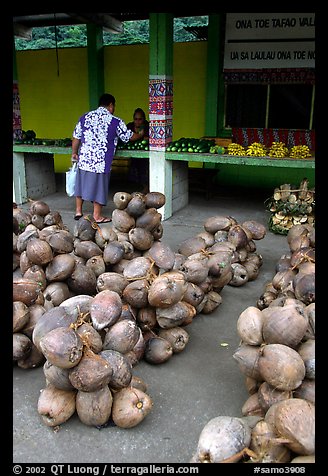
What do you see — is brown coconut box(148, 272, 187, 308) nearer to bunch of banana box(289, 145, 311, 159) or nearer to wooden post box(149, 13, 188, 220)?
wooden post box(149, 13, 188, 220)

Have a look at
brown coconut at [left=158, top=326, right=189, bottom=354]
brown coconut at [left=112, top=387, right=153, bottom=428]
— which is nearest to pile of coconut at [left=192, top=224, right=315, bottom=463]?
brown coconut at [left=112, top=387, right=153, bottom=428]

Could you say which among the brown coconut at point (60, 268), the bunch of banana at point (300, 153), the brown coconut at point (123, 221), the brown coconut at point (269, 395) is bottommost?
the brown coconut at point (269, 395)

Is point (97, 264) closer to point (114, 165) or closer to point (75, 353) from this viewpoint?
point (75, 353)

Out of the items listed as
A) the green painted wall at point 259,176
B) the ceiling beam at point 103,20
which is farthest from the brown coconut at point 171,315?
the ceiling beam at point 103,20

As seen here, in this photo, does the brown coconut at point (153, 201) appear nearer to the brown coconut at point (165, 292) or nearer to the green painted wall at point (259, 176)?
the brown coconut at point (165, 292)

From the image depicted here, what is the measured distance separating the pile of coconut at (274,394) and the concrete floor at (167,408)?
0.35m

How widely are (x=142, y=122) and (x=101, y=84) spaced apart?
3092 mm

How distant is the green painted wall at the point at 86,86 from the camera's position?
34.3 ft

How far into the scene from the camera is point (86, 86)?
11.5 m

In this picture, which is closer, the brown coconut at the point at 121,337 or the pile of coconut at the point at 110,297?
the pile of coconut at the point at 110,297

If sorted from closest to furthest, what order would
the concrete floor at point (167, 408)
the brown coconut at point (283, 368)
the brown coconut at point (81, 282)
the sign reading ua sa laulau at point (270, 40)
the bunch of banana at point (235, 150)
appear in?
the brown coconut at point (283, 368) → the concrete floor at point (167, 408) → the brown coconut at point (81, 282) → the bunch of banana at point (235, 150) → the sign reading ua sa laulau at point (270, 40)

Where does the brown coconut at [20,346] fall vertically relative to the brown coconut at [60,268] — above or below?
below

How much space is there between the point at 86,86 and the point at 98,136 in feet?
15.1

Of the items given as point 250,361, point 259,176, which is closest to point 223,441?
point 250,361
